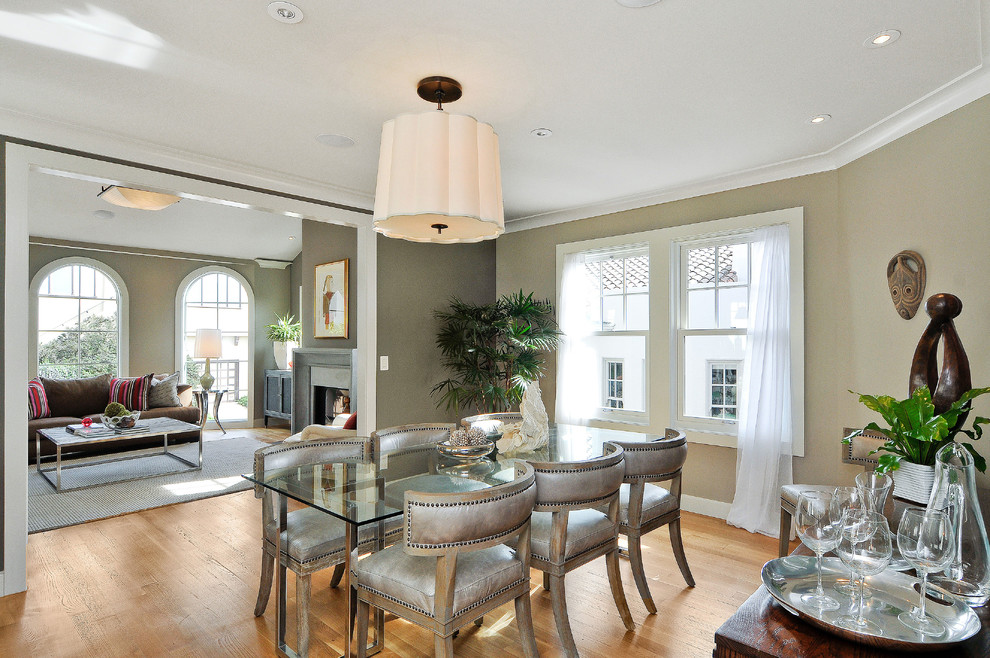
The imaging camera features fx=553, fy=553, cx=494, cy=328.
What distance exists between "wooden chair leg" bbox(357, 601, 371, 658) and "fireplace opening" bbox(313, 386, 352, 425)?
4806 mm

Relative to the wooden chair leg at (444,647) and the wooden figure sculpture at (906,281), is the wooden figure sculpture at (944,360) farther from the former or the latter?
the wooden chair leg at (444,647)

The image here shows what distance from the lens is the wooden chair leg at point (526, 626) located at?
6.64 feet

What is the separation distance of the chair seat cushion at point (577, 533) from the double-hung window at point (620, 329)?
2.18 meters

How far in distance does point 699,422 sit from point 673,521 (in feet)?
5.06

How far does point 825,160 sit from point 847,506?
318 cm

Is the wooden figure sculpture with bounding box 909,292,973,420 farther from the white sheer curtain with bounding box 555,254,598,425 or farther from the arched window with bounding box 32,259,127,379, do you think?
the arched window with bounding box 32,259,127,379

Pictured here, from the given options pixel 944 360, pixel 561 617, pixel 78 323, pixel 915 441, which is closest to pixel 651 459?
pixel 561 617

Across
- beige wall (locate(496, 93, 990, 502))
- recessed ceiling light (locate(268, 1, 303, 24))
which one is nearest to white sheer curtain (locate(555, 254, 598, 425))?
beige wall (locate(496, 93, 990, 502))

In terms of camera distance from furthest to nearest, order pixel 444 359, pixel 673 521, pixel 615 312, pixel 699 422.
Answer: pixel 444 359 → pixel 615 312 → pixel 699 422 → pixel 673 521

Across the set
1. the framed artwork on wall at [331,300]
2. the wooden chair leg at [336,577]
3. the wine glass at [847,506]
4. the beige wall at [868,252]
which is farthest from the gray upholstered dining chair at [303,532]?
the framed artwork on wall at [331,300]

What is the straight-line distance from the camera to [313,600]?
2.85 meters

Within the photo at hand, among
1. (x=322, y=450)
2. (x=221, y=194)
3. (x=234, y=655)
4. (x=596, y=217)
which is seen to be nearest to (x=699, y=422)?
(x=596, y=217)

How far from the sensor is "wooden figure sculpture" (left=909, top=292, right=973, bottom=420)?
1.96 m

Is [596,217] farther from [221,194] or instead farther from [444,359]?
[221,194]
